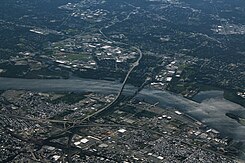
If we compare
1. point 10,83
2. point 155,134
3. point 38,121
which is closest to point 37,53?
point 10,83

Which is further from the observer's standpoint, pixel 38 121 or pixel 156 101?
pixel 156 101

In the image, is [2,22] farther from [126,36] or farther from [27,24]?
[126,36]

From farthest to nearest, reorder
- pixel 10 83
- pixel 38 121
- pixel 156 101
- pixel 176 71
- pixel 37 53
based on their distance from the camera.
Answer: pixel 37 53
pixel 176 71
pixel 10 83
pixel 156 101
pixel 38 121

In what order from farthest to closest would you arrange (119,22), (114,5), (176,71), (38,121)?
(114,5), (119,22), (176,71), (38,121)

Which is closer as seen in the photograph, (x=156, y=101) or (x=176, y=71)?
(x=156, y=101)

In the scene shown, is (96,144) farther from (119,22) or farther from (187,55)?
(119,22)

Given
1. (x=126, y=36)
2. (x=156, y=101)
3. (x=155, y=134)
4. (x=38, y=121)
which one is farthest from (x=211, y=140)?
(x=126, y=36)

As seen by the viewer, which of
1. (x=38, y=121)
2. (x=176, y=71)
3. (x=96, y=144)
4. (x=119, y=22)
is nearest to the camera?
(x=96, y=144)
